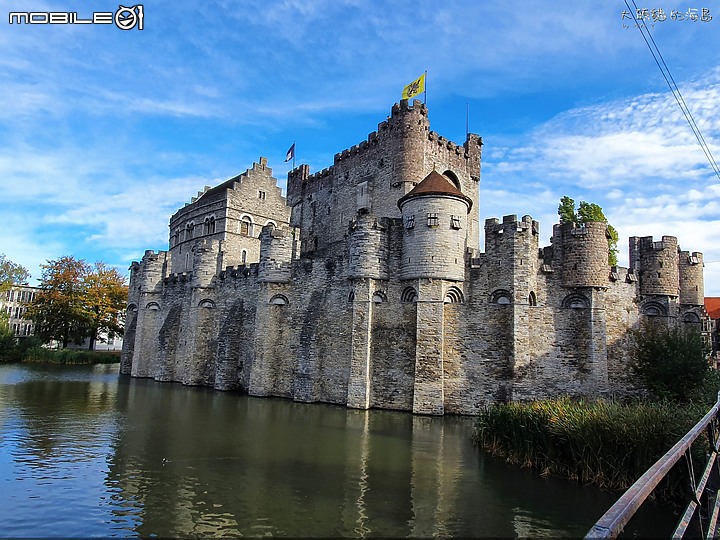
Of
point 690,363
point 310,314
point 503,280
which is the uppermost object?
point 503,280

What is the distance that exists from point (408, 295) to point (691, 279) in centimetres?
1232

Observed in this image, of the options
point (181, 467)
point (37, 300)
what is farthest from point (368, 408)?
point (37, 300)

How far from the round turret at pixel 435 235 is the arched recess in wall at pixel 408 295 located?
2.02ft

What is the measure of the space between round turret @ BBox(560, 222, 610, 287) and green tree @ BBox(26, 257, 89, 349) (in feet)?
131

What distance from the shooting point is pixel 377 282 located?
21.2 metres

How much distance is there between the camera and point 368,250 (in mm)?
21109

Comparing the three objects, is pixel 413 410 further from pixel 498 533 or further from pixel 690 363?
pixel 498 533

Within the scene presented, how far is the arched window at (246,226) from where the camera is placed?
38656 millimetres

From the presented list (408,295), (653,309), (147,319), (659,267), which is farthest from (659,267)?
(147,319)

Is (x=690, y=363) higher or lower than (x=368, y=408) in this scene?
higher

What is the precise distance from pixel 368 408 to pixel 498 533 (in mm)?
12171

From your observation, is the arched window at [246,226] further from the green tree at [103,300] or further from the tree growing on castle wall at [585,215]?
the tree growing on castle wall at [585,215]

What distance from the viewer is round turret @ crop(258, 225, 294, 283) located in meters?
24.3

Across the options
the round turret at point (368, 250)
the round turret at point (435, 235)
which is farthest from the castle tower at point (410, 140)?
the round turret at point (368, 250)
